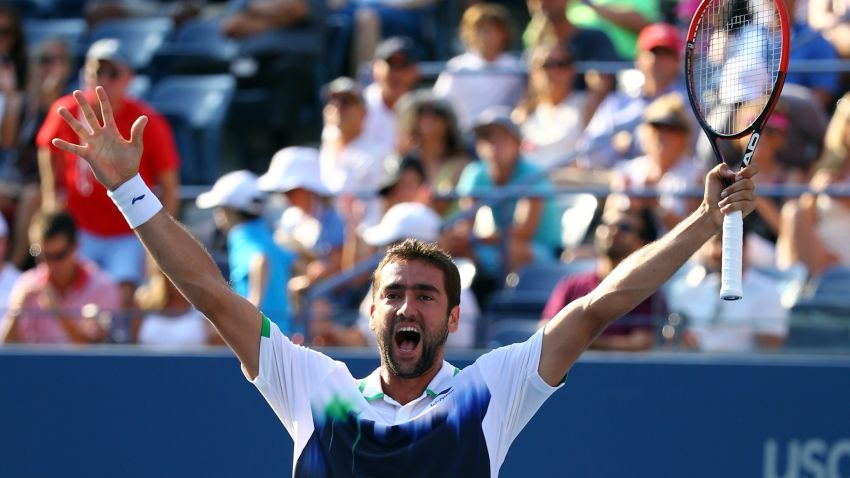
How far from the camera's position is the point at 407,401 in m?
3.99

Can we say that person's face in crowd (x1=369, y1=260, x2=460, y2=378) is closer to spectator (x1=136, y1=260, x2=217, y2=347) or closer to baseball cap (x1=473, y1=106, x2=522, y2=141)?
spectator (x1=136, y1=260, x2=217, y2=347)

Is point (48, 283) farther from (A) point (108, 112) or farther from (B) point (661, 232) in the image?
(A) point (108, 112)

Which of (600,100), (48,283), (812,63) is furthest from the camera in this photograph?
(600,100)

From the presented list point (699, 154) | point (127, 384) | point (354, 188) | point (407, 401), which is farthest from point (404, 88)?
point (407, 401)

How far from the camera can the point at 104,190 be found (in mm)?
7992

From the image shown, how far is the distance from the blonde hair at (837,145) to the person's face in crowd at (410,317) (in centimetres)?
380

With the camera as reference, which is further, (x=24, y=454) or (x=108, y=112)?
(x=24, y=454)

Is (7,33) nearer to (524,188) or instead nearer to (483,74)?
(483,74)

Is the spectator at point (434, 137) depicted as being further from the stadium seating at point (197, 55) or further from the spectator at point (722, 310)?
the stadium seating at point (197, 55)

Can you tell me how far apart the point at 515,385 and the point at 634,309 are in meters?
2.66

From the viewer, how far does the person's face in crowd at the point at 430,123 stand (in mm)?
8000

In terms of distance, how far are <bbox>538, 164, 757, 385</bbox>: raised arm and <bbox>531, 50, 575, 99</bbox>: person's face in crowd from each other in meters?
4.46

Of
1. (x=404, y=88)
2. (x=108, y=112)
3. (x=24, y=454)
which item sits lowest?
(x=24, y=454)

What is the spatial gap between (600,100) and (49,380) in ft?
10.7
